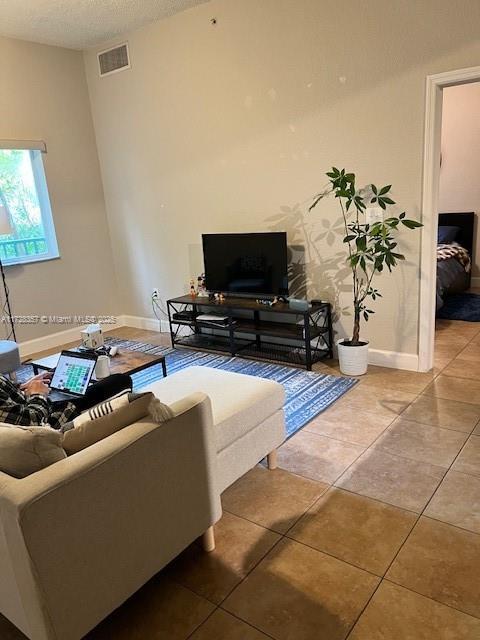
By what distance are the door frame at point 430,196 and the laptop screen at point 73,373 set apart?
2.41 metres

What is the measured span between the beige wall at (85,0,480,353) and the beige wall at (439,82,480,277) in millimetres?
3353

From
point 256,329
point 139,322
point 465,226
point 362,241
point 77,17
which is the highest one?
point 77,17

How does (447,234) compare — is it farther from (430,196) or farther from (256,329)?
(256,329)

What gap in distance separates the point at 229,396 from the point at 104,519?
3.18 feet

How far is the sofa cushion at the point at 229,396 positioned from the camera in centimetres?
221

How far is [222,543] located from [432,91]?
3.09m

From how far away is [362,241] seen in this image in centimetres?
349

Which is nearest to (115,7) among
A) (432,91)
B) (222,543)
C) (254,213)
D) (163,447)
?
(254,213)

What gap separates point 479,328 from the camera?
15.6ft

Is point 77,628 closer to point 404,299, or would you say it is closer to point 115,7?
point 404,299

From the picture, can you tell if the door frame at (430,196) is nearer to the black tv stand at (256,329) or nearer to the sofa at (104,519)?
the black tv stand at (256,329)

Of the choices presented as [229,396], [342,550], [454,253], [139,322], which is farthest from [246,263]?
[454,253]

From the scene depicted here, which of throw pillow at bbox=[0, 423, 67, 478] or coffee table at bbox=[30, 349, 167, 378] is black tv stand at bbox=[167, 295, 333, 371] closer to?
coffee table at bbox=[30, 349, 167, 378]

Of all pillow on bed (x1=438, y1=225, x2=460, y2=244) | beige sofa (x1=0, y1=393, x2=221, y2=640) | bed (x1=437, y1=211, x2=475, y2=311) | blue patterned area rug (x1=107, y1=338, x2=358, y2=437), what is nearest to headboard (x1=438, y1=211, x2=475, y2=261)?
bed (x1=437, y1=211, x2=475, y2=311)
